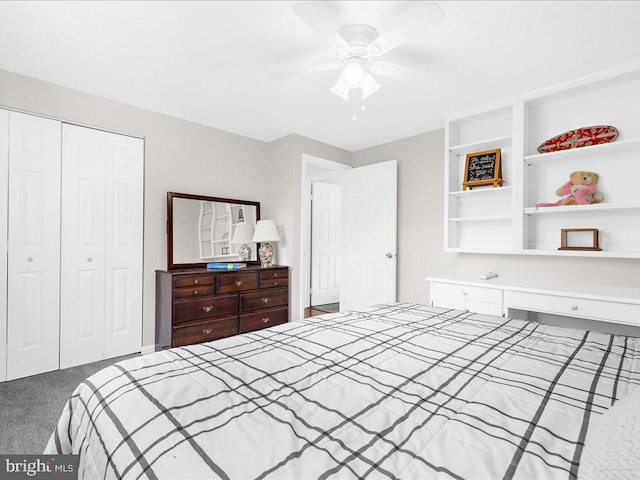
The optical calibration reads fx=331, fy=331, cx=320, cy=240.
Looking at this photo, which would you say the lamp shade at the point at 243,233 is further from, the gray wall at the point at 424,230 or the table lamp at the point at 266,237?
the gray wall at the point at 424,230

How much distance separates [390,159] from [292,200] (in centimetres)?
138

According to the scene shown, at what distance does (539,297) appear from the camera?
2594mm

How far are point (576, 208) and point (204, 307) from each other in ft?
11.1

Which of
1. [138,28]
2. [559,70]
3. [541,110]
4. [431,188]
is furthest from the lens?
[431,188]

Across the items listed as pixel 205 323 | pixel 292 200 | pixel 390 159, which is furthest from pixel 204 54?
pixel 390 159

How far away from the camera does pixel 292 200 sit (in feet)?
13.4

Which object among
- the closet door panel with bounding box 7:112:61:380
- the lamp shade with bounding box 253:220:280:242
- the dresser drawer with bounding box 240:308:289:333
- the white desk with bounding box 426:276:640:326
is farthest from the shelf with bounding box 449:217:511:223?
the closet door panel with bounding box 7:112:61:380

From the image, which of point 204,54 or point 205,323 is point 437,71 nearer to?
point 204,54

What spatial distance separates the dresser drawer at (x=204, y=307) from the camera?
3.10 m

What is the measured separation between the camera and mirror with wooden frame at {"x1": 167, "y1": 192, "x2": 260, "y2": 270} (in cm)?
346

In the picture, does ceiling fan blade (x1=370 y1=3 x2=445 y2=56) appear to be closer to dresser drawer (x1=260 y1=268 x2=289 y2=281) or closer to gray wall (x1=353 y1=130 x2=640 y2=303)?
gray wall (x1=353 y1=130 x2=640 y2=303)

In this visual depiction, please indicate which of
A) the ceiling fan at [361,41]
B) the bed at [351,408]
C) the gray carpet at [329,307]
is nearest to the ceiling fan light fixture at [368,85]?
the ceiling fan at [361,41]

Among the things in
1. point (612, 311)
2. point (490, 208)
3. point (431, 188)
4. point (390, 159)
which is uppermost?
point (390, 159)

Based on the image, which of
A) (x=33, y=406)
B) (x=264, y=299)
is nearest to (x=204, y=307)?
(x=264, y=299)
